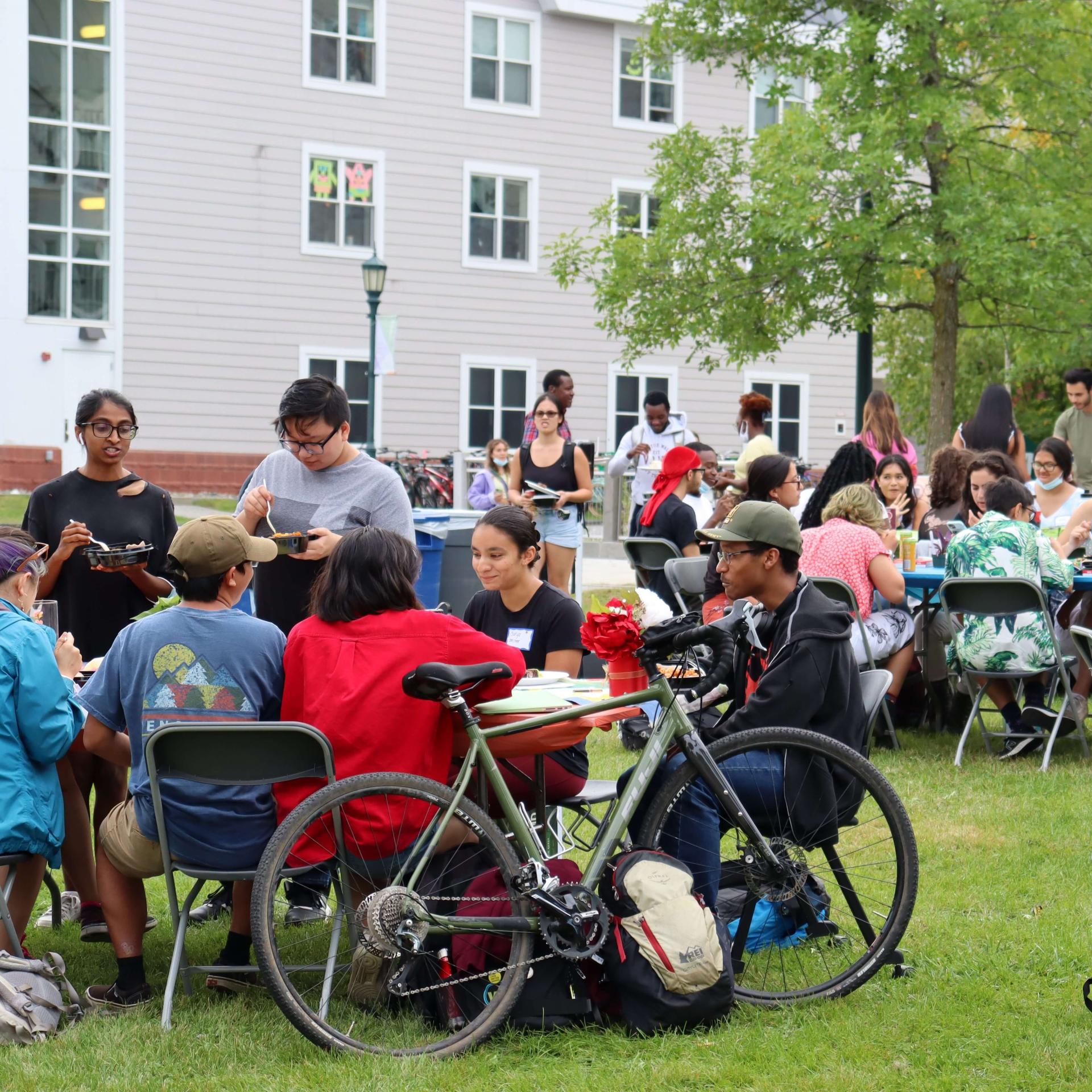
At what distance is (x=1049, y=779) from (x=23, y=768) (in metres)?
4.89

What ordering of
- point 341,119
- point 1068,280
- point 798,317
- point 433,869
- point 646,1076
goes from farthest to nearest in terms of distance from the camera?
point 341,119 < point 798,317 < point 1068,280 < point 433,869 < point 646,1076

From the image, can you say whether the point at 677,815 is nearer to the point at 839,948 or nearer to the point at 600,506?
the point at 839,948

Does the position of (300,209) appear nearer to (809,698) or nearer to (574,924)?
(809,698)

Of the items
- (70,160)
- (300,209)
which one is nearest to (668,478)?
(300,209)

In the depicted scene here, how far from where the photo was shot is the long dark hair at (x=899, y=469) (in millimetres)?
9047

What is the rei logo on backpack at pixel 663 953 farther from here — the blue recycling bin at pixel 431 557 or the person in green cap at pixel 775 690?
the blue recycling bin at pixel 431 557

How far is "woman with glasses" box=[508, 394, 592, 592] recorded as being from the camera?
34.0 feet

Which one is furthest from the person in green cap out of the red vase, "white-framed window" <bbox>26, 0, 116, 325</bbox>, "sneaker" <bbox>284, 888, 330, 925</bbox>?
"white-framed window" <bbox>26, 0, 116, 325</bbox>

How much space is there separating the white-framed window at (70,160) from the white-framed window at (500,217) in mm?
5838

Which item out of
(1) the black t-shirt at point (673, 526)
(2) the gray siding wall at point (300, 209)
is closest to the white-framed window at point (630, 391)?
(2) the gray siding wall at point (300, 209)

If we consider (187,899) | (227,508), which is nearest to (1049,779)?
(187,899)

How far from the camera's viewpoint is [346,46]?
23219 mm

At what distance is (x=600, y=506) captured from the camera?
22.0 meters

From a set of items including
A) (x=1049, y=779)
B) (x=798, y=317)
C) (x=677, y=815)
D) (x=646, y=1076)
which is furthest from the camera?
(x=798, y=317)
